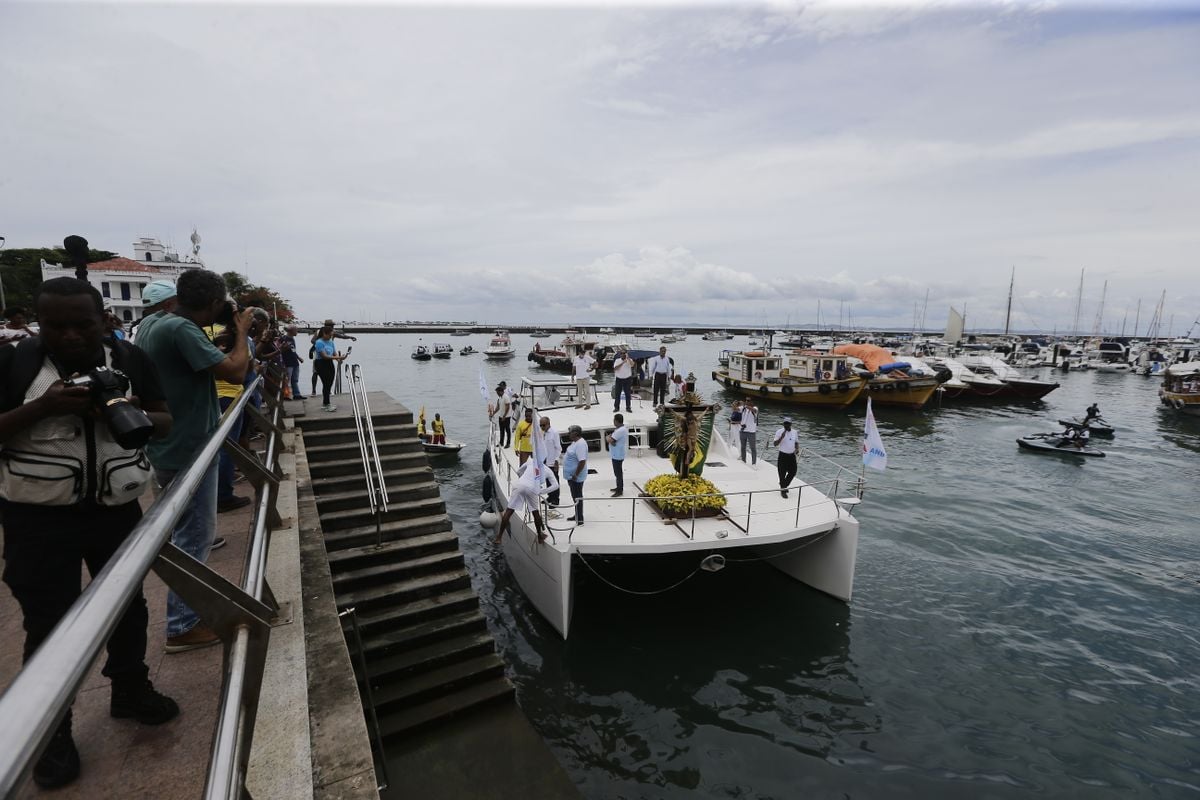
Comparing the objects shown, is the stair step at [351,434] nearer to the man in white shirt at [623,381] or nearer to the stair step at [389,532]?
the stair step at [389,532]

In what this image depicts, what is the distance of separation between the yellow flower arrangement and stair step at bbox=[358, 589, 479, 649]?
12.4 feet

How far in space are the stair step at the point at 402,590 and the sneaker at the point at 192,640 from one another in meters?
3.78

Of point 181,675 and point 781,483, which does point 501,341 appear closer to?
point 781,483

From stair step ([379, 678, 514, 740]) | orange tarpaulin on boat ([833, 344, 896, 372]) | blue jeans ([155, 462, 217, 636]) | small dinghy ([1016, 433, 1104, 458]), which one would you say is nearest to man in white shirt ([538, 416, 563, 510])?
stair step ([379, 678, 514, 740])

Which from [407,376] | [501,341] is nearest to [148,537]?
[407,376]

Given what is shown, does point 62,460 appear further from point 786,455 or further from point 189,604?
point 786,455

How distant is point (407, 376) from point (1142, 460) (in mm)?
57529

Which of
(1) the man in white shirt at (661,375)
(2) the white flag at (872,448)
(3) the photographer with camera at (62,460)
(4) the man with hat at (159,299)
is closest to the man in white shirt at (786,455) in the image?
(2) the white flag at (872,448)

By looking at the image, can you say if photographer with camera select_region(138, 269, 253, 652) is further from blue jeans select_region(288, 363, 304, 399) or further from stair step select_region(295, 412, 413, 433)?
blue jeans select_region(288, 363, 304, 399)

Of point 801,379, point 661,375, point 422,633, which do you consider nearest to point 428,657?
point 422,633

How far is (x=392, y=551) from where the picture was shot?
304 inches

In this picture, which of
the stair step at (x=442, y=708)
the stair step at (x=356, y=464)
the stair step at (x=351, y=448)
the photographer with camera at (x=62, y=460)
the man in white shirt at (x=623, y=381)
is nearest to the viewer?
the photographer with camera at (x=62, y=460)

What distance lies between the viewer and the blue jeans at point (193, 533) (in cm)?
333

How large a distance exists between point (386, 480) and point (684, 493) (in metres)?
5.04
